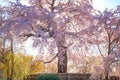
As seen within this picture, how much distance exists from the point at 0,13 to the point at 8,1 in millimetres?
676

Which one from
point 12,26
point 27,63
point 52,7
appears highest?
point 52,7

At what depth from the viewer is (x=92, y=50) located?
13898mm

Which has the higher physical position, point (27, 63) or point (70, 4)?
point (70, 4)

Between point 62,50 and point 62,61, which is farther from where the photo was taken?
point 62,61

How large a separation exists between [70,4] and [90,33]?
1.94m

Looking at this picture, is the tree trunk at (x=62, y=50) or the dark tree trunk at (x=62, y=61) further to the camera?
the dark tree trunk at (x=62, y=61)

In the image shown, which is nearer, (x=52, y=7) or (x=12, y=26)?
(x=12, y=26)

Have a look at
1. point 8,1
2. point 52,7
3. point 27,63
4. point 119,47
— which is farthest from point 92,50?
point 27,63

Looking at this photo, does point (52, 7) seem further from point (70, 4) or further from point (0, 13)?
point (0, 13)

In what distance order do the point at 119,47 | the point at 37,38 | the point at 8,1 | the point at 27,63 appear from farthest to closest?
the point at 27,63, the point at 8,1, the point at 37,38, the point at 119,47

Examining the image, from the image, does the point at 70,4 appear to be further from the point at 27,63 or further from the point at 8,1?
the point at 27,63

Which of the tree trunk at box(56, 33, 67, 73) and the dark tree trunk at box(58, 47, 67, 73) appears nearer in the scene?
the tree trunk at box(56, 33, 67, 73)

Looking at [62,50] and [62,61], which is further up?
[62,50]

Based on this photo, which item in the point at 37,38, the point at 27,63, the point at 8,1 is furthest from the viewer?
Result: the point at 27,63
